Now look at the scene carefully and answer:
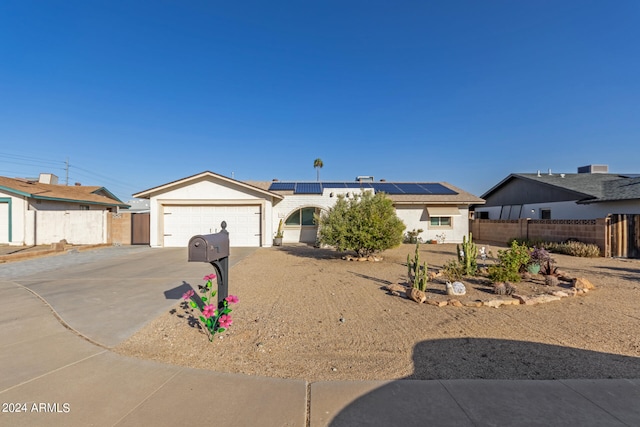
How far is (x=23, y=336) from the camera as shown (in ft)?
14.1

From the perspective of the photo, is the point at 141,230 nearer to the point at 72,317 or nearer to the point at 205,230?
the point at 205,230

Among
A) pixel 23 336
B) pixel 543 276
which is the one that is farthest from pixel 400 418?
pixel 543 276

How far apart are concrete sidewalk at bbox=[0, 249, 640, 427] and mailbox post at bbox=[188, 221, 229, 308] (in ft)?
4.14

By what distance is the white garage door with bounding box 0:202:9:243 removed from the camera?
1590 cm

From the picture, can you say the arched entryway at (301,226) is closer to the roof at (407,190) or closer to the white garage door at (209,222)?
the roof at (407,190)

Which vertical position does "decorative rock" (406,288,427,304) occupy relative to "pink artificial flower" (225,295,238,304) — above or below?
below

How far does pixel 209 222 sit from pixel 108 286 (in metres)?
9.23

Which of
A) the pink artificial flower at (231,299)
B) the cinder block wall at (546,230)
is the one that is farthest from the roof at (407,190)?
the pink artificial flower at (231,299)

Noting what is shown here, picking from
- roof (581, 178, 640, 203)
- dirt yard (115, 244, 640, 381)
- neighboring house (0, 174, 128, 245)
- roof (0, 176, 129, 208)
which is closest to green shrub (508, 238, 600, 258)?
roof (581, 178, 640, 203)

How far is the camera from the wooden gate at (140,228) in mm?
17750

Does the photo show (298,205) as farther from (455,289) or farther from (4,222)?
(4,222)

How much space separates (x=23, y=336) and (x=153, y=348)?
201 cm

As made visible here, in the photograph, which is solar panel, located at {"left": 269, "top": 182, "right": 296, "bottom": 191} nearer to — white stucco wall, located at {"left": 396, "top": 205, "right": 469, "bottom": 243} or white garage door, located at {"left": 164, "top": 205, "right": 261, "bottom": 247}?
white garage door, located at {"left": 164, "top": 205, "right": 261, "bottom": 247}

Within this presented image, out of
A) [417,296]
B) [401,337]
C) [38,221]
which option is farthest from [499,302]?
[38,221]
